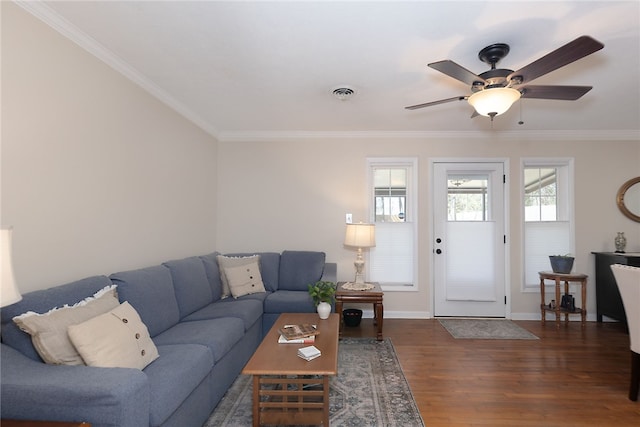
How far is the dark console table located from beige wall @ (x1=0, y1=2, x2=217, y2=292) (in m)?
5.21

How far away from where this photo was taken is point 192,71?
8.96ft

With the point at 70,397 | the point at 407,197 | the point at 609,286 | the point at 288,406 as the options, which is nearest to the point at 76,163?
the point at 70,397

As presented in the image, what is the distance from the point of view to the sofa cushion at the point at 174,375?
1.57m

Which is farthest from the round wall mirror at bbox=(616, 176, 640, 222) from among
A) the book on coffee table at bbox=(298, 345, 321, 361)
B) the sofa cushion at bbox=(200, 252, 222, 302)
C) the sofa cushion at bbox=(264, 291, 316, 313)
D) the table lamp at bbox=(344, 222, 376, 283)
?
the sofa cushion at bbox=(200, 252, 222, 302)

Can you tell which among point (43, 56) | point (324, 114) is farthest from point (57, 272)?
point (324, 114)

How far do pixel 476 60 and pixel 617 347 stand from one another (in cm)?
335

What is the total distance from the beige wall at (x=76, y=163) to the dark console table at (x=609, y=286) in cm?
521

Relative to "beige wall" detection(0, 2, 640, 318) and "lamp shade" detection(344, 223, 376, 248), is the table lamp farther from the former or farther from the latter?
"beige wall" detection(0, 2, 640, 318)

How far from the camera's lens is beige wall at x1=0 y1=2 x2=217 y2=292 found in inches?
71.7

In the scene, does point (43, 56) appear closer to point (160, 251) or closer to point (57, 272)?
point (57, 272)

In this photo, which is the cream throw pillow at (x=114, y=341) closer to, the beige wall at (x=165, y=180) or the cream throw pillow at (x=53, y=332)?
the cream throw pillow at (x=53, y=332)

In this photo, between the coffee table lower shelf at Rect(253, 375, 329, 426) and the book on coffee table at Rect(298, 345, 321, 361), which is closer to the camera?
the coffee table lower shelf at Rect(253, 375, 329, 426)

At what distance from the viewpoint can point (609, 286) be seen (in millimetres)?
4074

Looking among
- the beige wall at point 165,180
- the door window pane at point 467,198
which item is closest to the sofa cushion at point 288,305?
the beige wall at point 165,180
